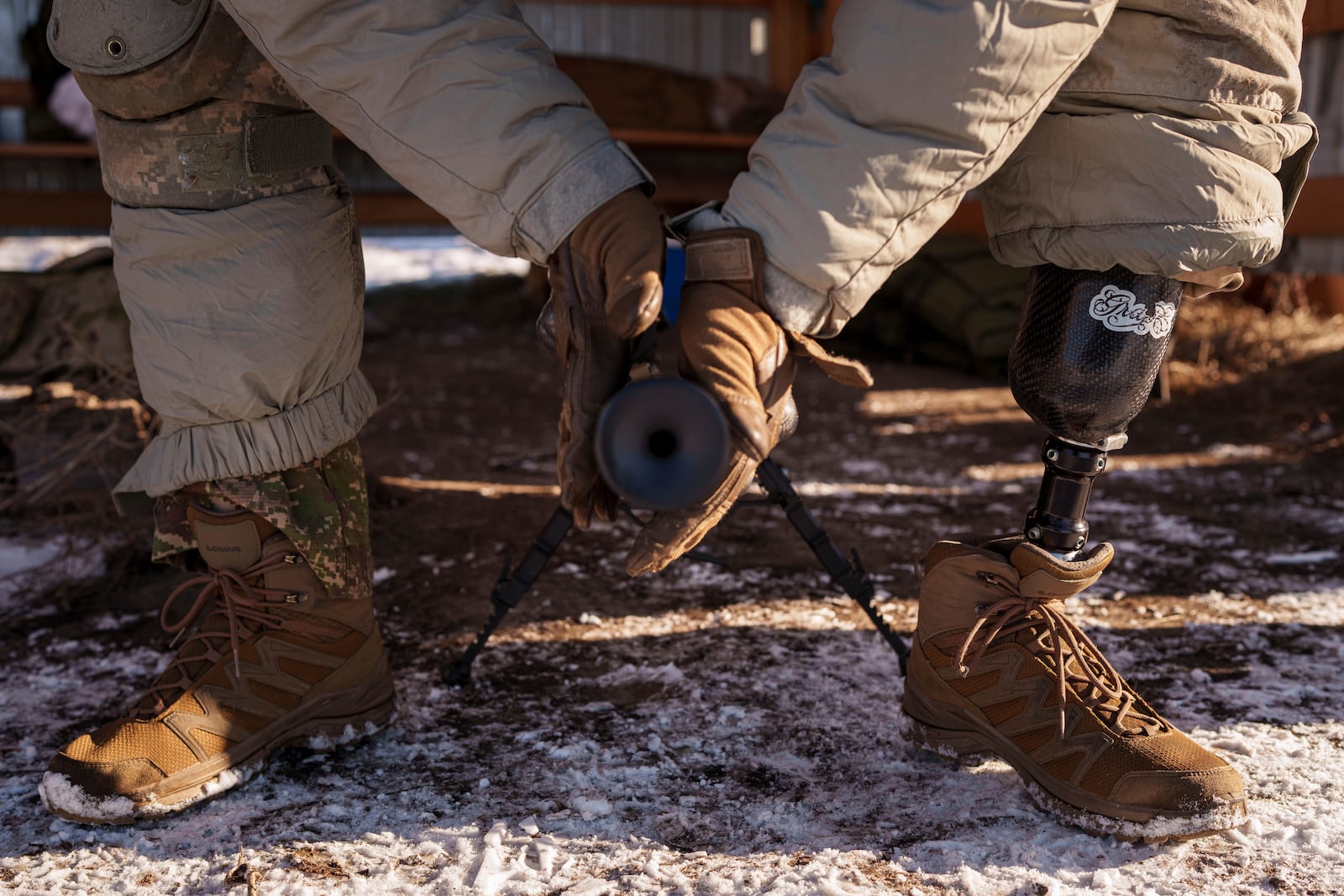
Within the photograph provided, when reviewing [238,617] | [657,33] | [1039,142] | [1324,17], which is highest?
[1324,17]

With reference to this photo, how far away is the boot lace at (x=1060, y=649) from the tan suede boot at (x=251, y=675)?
2.71 ft

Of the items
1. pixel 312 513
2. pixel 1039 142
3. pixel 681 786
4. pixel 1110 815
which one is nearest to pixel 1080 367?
pixel 1039 142

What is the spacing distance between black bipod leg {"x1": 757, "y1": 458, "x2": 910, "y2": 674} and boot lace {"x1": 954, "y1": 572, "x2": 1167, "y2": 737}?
0.22m

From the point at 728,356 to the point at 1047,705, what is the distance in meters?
0.64

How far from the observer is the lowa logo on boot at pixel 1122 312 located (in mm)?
1373

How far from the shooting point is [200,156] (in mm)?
1457

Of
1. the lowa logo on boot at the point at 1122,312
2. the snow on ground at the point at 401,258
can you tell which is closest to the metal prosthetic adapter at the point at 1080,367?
the lowa logo on boot at the point at 1122,312

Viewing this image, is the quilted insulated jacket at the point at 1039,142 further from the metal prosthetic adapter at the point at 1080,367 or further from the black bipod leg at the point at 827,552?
the black bipod leg at the point at 827,552

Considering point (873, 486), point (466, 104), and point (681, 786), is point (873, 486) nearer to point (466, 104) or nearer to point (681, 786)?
point (681, 786)

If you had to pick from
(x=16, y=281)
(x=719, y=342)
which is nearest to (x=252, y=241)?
(x=719, y=342)

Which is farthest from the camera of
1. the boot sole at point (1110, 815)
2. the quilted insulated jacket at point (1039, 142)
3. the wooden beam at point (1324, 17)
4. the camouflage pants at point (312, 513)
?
the wooden beam at point (1324, 17)

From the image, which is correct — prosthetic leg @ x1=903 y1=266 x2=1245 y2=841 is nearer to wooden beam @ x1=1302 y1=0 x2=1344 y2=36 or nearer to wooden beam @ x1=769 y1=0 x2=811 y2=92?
wooden beam @ x1=1302 y1=0 x2=1344 y2=36

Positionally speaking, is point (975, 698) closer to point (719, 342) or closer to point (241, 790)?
point (719, 342)

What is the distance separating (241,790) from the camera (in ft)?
4.71
